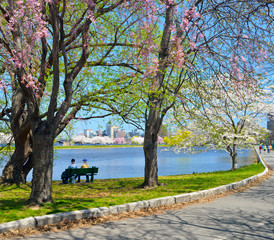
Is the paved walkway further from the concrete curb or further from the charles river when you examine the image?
the charles river

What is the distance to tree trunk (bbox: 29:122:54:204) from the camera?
8.13 meters

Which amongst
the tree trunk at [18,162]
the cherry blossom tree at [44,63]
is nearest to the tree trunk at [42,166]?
the cherry blossom tree at [44,63]

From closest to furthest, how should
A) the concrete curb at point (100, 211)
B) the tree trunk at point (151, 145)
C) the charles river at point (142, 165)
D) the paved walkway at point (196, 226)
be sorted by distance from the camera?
the paved walkway at point (196, 226)
the concrete curb at point (100, 211)
the tree trunk at point (151, 145)
the charles river at point (142, 165)

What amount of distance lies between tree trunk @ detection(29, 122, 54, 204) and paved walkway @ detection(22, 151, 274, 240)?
2.21 m

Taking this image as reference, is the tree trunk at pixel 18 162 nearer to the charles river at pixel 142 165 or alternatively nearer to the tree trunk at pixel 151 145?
the charles river at pixel 142 165

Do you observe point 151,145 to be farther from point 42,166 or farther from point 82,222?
point 82,222

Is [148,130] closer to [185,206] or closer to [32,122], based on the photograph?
[185,206]

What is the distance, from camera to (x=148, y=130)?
39.5 ft

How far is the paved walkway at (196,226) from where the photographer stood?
19.4ft

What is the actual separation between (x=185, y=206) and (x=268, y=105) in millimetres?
22774

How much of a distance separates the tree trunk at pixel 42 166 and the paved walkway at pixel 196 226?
2.21 meters

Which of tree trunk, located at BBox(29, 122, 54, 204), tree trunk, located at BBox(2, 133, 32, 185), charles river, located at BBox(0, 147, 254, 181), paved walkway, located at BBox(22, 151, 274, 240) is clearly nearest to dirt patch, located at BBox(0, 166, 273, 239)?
paved walkway, located at BBox(22, 151, 274, 240)

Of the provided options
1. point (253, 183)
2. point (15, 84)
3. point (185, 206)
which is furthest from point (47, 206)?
point (253, 183)

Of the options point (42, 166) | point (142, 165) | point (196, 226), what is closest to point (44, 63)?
point (42, 166)
